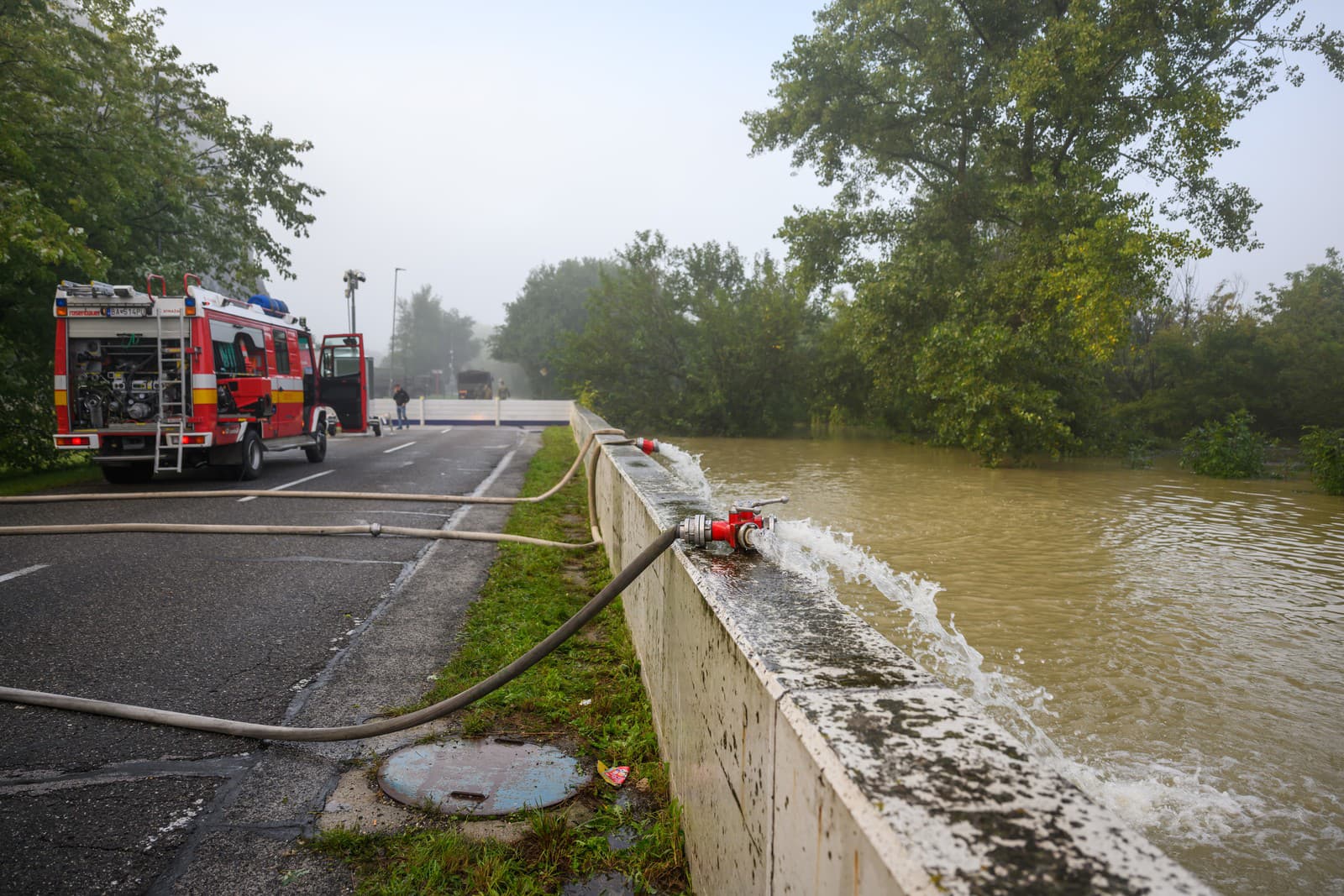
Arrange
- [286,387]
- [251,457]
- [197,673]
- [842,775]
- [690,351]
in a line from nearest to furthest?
1. [842,775]
2. [197,673]
3. [251,457]
4. [286,387]
5. [690,351]

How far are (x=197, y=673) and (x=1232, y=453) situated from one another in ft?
65.5

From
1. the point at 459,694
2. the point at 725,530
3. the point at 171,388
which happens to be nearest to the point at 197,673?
the point at 459,694

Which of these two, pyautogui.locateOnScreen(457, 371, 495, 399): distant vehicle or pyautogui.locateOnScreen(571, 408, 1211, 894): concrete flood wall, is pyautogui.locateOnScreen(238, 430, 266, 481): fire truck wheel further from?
pyautogui.locateOnScreen(457, 371, 495, 399): distant vehicle

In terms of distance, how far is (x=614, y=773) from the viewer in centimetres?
328

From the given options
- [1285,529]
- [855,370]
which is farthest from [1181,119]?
[855,370]

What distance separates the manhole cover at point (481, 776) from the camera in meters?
3.05

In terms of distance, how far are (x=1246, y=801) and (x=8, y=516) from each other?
1128 centimetres

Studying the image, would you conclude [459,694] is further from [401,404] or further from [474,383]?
[474,383]

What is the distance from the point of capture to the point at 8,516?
869 cm

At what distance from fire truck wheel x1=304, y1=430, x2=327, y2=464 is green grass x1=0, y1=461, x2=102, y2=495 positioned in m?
3.39

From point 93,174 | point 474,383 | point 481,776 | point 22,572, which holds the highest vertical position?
point 93,174

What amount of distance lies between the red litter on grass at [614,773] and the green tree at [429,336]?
11617 centimetres

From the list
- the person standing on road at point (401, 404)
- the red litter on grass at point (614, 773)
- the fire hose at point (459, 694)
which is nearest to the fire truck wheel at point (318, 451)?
the fire hose at point (459, 694)

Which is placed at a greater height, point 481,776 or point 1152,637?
point 481,776
